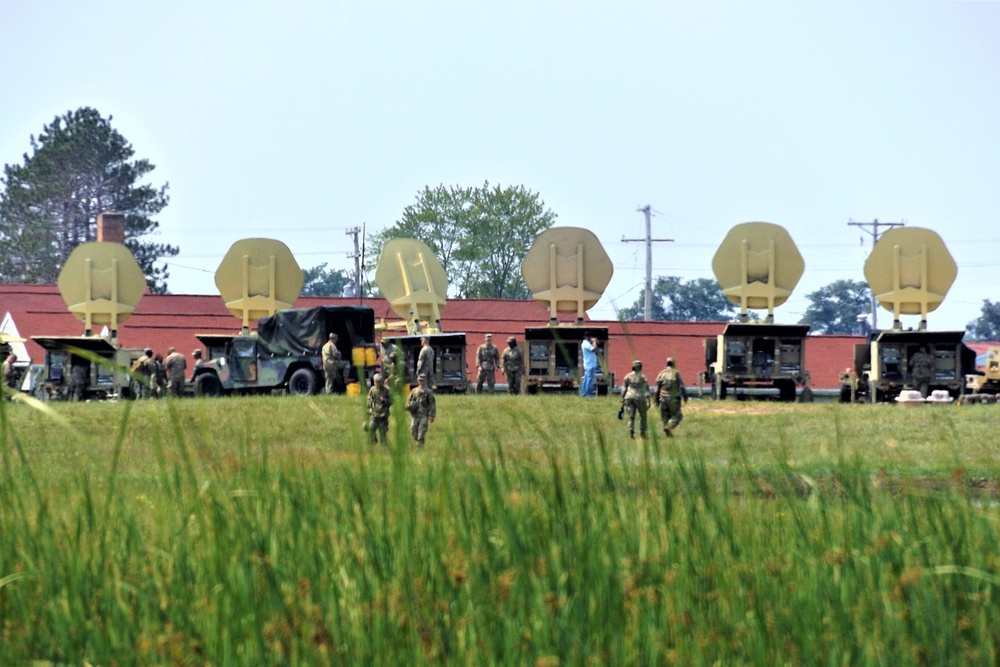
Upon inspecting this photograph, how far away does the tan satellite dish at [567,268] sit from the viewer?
35656 mm

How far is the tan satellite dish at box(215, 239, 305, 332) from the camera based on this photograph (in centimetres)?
3697

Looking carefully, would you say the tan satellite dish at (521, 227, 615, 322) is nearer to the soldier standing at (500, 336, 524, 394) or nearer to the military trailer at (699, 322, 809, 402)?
the soldier standing at (500, 336, 524, 394)

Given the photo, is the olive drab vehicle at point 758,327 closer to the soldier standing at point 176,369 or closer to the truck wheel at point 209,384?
the truck wheel at point 209,384

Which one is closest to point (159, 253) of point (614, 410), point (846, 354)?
point (846, 354)

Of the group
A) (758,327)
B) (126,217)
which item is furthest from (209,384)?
(126,217)

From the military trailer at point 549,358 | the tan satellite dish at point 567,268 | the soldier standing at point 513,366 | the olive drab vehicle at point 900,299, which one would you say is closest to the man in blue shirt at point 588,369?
the military trailer at point 549,358

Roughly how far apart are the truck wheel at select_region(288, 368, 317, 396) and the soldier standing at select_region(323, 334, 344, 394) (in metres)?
1.13

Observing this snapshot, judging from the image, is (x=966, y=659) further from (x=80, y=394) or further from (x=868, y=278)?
(x=80, y=394)

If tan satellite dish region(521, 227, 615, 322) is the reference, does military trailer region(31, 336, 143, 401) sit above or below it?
below

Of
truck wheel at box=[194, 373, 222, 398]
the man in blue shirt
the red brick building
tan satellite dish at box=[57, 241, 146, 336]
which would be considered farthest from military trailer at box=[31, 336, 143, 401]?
the red brick building

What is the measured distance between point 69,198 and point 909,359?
205 ft

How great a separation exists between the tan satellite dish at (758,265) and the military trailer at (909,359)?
2532 millimetres

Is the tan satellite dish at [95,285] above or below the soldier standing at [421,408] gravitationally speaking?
above

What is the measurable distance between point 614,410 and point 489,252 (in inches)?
2300
